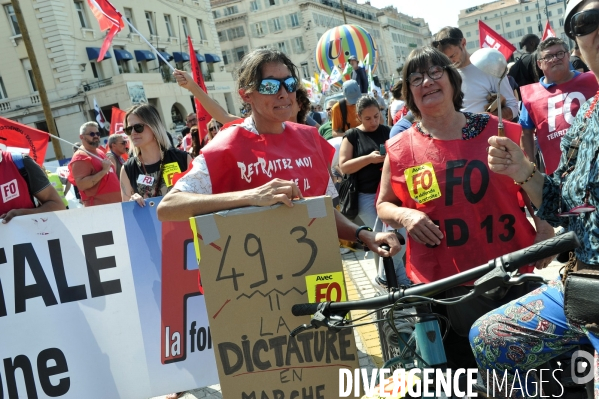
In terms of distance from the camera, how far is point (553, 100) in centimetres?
514

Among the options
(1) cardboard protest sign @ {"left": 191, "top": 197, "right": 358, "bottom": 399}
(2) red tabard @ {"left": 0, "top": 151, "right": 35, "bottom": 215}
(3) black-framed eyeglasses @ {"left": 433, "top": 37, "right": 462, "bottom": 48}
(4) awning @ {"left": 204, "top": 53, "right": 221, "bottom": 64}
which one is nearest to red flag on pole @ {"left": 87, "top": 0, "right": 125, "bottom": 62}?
(2) red tabard @ {"left": 0, "top": 151, "right": 35, "bottom": 215}

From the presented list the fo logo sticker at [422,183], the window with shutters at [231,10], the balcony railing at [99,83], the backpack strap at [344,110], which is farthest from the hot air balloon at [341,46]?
the window with shutters at [231,10]

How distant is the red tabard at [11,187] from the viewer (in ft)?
13.4

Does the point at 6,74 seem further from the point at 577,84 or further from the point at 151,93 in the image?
the point at 577,84

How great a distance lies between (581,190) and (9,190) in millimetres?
3531

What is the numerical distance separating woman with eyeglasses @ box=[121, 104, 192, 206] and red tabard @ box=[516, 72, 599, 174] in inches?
117

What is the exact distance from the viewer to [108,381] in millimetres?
4145

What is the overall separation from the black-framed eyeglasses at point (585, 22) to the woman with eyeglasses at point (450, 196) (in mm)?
796

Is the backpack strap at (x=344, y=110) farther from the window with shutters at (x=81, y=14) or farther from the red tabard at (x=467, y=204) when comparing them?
the window with shutters at (x=81, y=14)

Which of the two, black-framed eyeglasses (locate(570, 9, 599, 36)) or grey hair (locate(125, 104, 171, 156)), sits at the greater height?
grey hair (locate(125, 104, 171, 156))

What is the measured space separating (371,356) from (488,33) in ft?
13.8

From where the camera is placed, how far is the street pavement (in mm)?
4469

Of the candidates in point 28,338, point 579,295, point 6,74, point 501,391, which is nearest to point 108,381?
point 28,338

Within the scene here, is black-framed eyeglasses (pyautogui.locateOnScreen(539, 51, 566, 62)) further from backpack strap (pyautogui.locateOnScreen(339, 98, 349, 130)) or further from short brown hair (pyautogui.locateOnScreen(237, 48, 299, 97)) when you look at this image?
short brown hair (pyautogui.locateOnScreen(237, 48, 299, 97))
